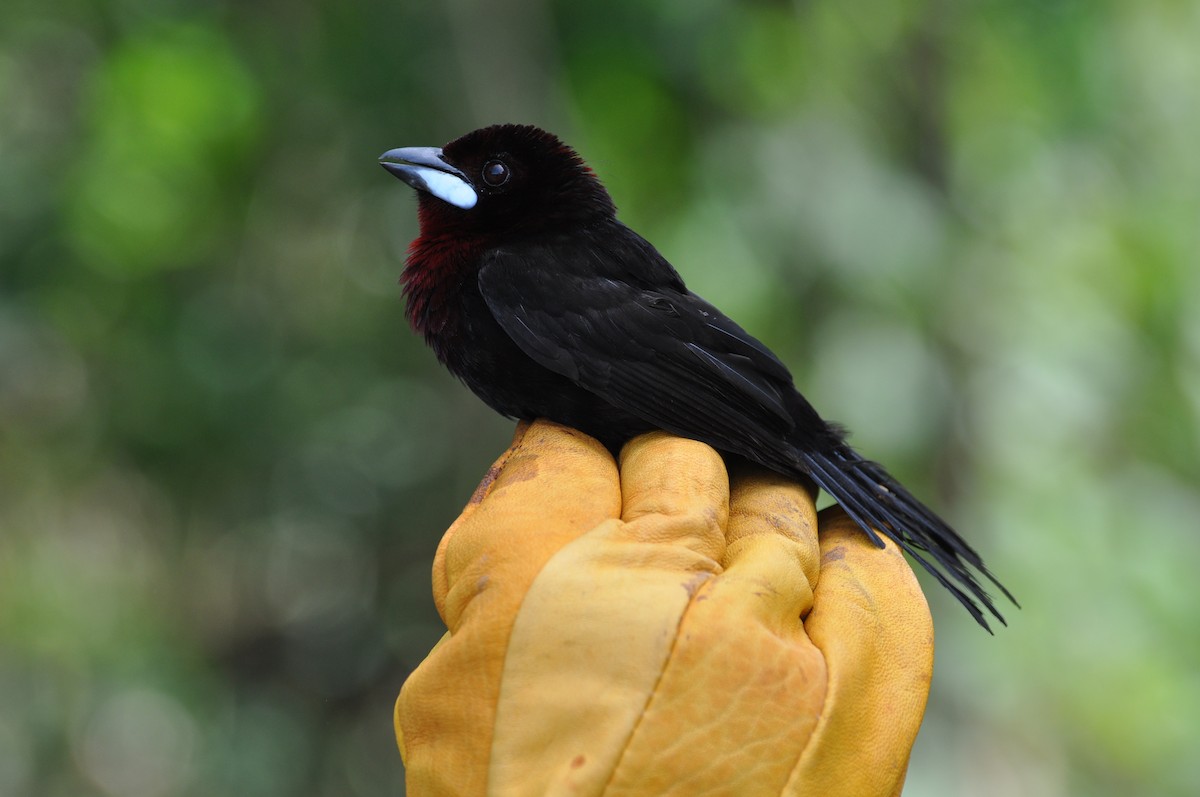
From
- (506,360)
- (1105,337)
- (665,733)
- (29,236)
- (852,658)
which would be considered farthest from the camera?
(1105,337)

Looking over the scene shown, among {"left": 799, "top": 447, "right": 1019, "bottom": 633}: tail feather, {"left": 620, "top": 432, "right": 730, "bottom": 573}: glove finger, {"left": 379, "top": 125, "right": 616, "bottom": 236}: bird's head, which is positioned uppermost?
{"left": 379, "top": 125, "right": 616, "bottom": 236}: bird's head

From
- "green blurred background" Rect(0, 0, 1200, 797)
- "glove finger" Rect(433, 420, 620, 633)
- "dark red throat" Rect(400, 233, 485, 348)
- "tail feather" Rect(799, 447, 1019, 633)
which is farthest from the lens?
"green blurred background" Rect(0, 0, 1200, 797)

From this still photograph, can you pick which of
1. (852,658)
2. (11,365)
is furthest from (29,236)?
(852,658)

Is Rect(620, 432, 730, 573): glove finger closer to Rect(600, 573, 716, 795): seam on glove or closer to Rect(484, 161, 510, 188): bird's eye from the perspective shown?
Rect(600, 573, 716, 795): seam on glove

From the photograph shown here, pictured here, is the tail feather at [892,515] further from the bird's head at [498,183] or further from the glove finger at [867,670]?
the bird's head at [498,183]

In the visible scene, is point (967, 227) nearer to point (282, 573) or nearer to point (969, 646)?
point (969, 646)

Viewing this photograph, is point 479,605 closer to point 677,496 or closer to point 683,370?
point 677,496

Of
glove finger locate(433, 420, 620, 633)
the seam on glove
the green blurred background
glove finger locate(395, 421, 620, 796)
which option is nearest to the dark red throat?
glove finger locate(433, 420, 620, 633)
